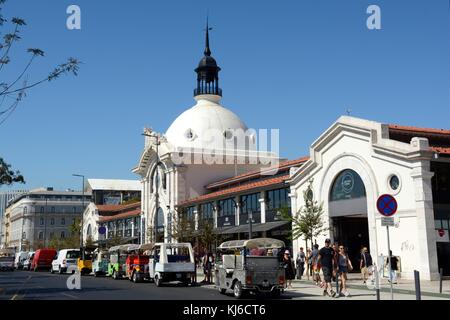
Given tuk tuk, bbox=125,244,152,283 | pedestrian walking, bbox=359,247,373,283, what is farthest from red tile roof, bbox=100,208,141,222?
pedestrian walking, bbox=359,247,373,283

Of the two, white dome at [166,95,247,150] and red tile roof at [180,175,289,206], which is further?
white dome at [166,95,247,150]

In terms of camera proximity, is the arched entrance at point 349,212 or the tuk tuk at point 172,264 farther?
the arched entrance at point 349,212

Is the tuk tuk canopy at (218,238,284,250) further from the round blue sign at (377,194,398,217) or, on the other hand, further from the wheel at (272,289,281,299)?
the round blue sign at (377,194,398,217)

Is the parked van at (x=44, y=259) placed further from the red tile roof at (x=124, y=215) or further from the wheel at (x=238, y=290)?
the wheel at (x=238, y=290)

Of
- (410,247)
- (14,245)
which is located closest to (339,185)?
(410,247)

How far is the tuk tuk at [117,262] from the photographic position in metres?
33.0

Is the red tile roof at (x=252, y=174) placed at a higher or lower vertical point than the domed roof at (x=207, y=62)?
lower

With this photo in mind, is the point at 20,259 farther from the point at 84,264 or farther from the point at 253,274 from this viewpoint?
the point at 253,274

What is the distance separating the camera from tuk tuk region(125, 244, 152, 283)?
2883 centimetres

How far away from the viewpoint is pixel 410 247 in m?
26.7

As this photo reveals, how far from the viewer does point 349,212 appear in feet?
102

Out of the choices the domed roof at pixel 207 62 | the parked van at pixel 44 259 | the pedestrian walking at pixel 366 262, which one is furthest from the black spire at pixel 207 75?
the pedestrian walking at pixel 366 262

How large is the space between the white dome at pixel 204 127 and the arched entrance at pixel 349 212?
29.5 metres

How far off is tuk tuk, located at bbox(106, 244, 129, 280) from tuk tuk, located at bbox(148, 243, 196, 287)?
235 inches
